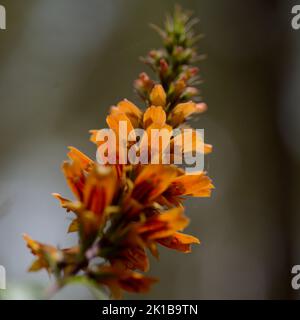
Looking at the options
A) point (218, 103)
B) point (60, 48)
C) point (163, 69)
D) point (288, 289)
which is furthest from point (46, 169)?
point (163, 69)

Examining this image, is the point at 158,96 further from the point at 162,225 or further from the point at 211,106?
the point at 211,106

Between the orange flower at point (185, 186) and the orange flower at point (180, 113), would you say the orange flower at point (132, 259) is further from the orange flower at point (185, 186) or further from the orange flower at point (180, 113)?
the orange flower at point (180, 113)

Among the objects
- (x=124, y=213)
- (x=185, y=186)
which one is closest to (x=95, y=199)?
(x=124, y=213)

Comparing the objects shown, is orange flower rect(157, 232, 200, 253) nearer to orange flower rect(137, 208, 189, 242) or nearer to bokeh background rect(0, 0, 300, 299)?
orange flower rect(137, 208, 189, 242)

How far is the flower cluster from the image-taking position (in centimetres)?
54

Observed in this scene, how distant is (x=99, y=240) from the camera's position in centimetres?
58

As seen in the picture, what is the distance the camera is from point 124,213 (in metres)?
0.59

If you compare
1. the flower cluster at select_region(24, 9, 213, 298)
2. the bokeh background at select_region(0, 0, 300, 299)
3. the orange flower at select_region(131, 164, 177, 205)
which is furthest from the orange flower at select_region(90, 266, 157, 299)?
the bokeh background at select_region(0, 0, 300, 299)

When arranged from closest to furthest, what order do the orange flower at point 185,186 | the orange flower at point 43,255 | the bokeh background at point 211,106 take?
the orange flower at point 43,255 < the orange flower at point 185,186 < the bokeh background at point 211,106

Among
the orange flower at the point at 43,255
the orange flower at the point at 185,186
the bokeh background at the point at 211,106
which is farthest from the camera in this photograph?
the bokeh background at the point at 211,106

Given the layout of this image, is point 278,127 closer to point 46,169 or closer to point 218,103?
point 218,103

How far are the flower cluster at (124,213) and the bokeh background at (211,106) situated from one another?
433 cm

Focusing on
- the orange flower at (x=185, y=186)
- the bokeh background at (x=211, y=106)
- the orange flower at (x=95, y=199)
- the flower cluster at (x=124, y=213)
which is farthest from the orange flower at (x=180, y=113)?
the bokeh background at (x=211, y=106)

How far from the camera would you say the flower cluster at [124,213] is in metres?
0.54
